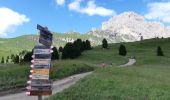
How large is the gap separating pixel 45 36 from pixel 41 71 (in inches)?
59.3

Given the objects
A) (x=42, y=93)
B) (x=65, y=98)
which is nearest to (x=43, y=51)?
(x=42, y=93)

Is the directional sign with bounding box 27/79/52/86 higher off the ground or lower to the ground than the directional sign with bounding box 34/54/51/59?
lower

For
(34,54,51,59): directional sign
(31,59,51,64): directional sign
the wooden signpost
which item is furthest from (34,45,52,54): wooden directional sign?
(31,59,51,64): directional sign

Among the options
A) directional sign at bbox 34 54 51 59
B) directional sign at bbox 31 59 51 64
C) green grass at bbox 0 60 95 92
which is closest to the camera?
directional sign at bbox 31 59 51 64

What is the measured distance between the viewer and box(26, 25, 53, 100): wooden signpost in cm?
1828

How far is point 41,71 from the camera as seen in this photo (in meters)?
18.4

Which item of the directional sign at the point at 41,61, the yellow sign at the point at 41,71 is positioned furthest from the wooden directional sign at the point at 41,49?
the yellow sign at the point at 41,71

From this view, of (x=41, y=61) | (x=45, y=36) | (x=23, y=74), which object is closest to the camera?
(x=41, y=61)

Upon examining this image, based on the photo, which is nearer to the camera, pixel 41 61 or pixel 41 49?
pixel 41 61

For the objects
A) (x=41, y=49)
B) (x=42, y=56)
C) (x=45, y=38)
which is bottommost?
(x=42, y=56)

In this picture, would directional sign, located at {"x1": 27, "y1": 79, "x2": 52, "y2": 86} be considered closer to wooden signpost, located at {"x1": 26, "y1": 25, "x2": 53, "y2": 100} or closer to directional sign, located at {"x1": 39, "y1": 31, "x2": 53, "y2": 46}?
wooden signpost, located at {"x1": 26, "y1": 25, "x2": 53, "y2": 100}

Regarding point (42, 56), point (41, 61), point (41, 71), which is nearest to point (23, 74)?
point (42, 56)

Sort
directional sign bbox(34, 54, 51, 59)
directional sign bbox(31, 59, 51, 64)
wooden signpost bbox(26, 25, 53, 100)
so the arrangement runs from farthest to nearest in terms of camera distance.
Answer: directional sign bbox(34, 54, 51, 59), directional sign bbox(31, 59, 51, 64), wooden signpost bbox(26, 25, 53, 100)

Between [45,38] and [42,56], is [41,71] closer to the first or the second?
[42,56]
